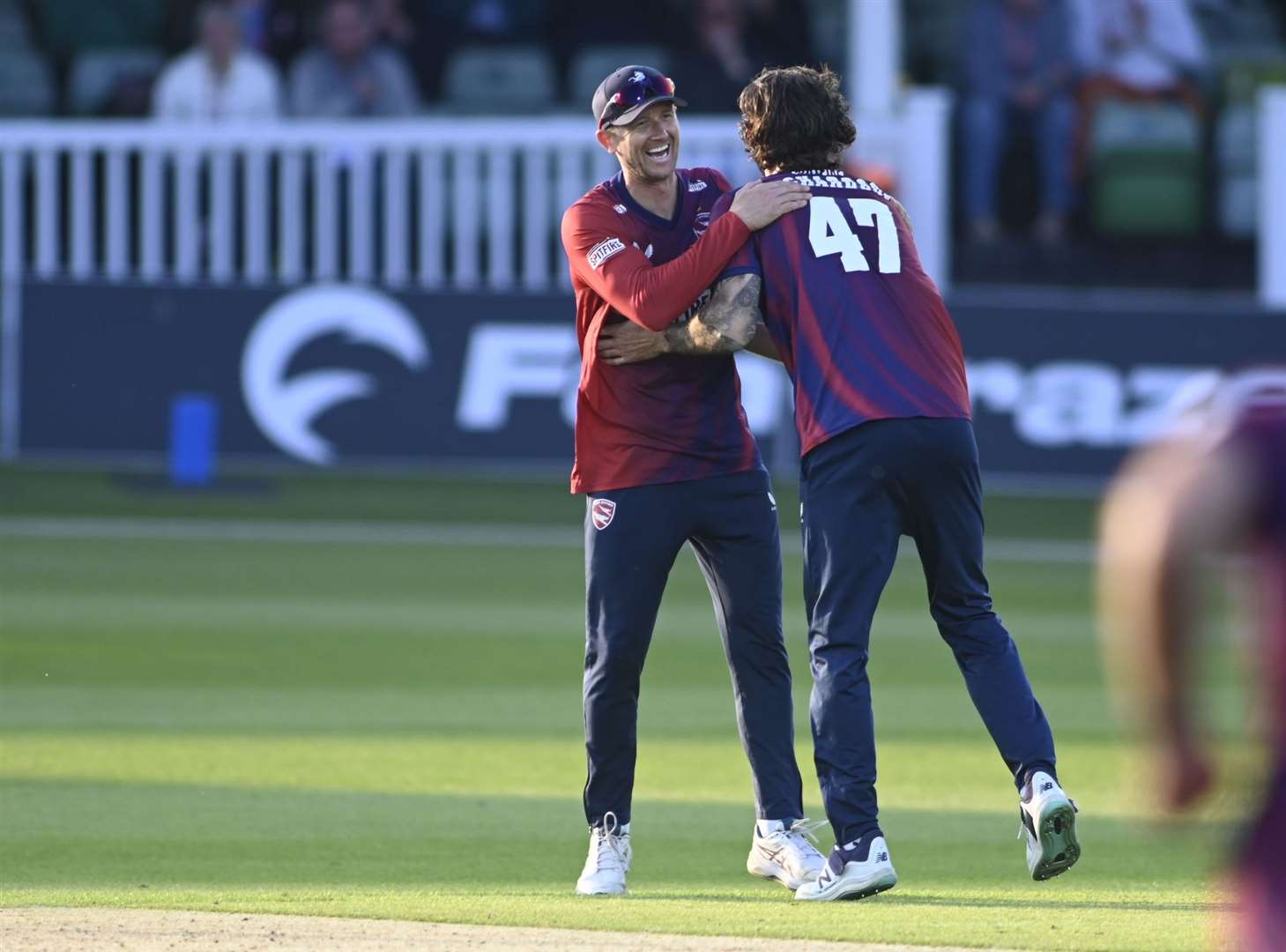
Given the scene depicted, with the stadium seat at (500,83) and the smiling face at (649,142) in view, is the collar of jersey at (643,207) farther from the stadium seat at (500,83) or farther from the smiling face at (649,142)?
the stadium seat at (500,83)

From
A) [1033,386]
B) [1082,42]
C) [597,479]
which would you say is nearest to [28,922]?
[597,479]

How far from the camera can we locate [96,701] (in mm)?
9430

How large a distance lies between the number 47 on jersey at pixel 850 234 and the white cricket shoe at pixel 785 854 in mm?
1506

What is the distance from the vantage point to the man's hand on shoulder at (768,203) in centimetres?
587

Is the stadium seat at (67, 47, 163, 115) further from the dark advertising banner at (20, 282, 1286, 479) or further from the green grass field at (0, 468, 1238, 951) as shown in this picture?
the green grass field at (0, 468, 1238, 951)

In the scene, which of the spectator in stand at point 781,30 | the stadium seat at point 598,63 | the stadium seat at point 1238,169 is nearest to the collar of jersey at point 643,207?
the stadium seat at point 598,63

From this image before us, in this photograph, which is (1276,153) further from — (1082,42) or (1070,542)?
(1070,542)

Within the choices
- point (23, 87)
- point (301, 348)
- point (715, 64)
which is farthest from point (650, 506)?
point (23, 87)

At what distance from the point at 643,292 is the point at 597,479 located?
558 mm

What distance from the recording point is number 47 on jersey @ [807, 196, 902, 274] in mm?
5836

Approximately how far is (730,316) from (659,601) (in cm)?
79

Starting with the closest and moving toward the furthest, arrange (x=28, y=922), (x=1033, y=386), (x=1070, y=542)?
(x=28, y=922)
(x=1070, y=542)
(x=1033, y=386)

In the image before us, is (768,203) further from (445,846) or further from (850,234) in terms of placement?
(445,846)

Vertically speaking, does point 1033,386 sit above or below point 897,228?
below
